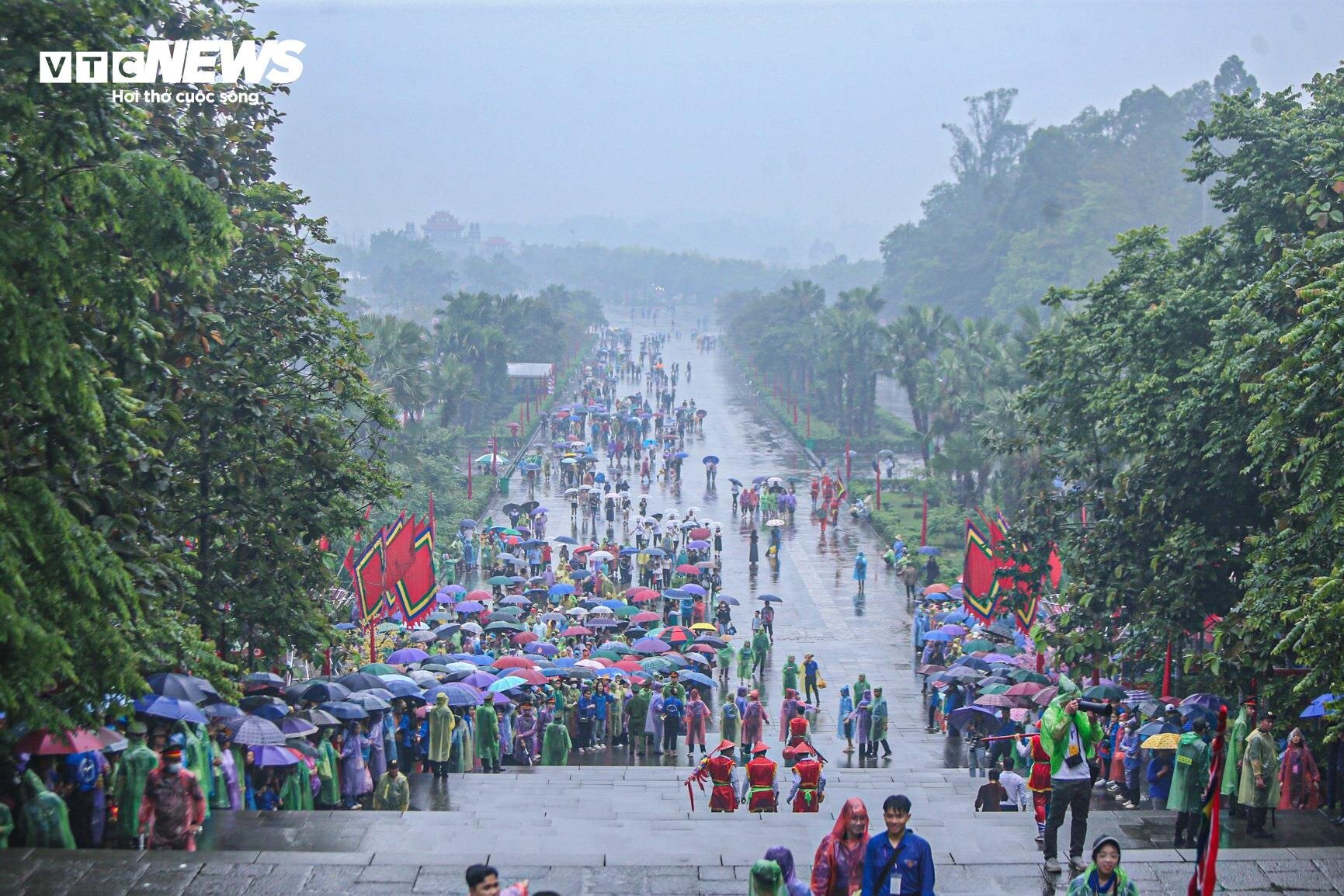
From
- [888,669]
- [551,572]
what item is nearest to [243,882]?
[888,669]

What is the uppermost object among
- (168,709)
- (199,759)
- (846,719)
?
(168,709)

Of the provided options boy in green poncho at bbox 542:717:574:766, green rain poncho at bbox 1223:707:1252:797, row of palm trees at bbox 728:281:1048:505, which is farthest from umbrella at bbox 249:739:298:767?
row of palm trees at bbox 728:281:1048:505

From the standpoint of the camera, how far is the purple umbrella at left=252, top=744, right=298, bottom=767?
14695mm

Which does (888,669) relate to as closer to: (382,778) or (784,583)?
(784,583)

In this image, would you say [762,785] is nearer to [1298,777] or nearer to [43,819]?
[1298,777]

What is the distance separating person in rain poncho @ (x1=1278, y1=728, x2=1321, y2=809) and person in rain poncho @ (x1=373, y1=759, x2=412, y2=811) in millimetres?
8363

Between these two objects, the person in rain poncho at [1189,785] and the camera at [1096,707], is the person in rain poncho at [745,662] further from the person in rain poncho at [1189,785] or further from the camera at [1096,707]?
the camera at [1096,707]

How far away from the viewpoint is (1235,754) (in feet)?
46.9

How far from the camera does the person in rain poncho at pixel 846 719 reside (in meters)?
21.4

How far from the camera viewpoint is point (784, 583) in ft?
119

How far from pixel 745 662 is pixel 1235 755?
1233cm

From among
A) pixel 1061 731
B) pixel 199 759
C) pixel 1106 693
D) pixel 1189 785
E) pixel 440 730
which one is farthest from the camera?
pixel 1106 693

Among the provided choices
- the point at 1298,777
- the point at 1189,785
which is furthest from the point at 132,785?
the point at 1298,777

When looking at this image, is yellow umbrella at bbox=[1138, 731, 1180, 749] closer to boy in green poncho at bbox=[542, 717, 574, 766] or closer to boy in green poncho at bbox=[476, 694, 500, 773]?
boy in green poncho at bbox=[542, 717, 574, 766]
